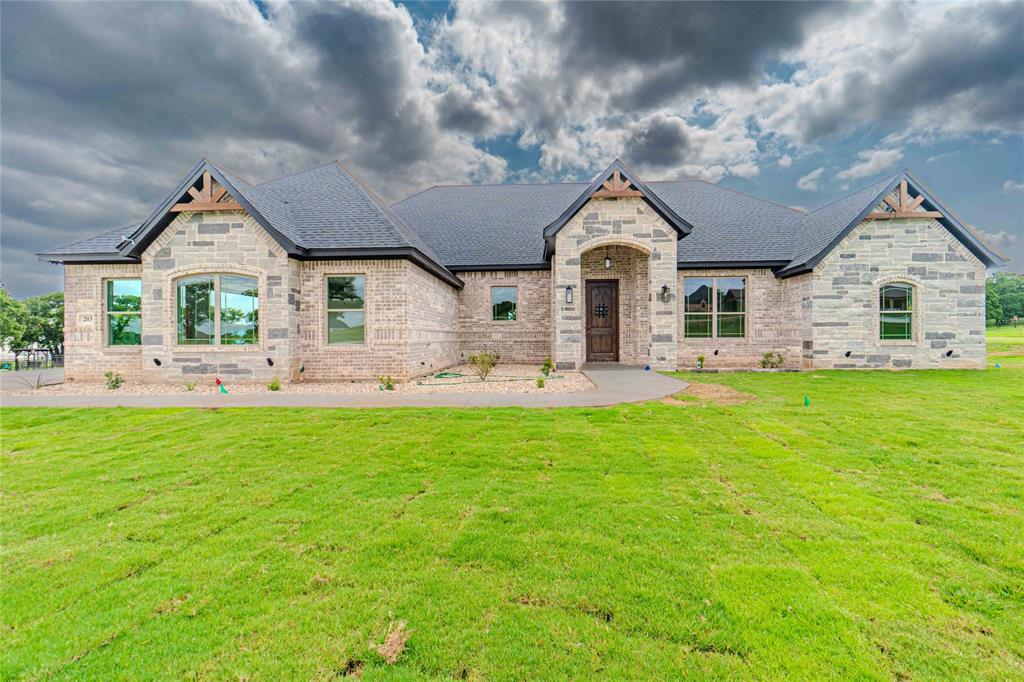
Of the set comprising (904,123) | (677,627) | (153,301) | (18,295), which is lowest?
(677,627)

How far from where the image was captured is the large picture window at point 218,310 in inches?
405

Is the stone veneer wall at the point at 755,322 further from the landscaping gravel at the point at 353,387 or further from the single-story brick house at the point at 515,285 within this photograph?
the landscaping gravel at the point at 353,387

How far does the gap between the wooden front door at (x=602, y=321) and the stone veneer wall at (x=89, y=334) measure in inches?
585

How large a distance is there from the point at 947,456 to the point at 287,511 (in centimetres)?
711

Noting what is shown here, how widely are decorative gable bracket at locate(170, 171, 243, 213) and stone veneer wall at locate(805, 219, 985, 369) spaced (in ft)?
58.3

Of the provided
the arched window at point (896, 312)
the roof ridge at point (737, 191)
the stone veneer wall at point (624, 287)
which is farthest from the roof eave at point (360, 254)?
the arched window at point (896, 312)

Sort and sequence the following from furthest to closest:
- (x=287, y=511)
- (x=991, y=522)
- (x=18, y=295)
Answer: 1. (x=18, y=295)
2. (x=287, y=511)
3. (x=991, y=522)

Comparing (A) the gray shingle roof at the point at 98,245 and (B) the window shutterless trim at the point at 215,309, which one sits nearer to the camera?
(B) the window shutterless trim at the point at 215,309

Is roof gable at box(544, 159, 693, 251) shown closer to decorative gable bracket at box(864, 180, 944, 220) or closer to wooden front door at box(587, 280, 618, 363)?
wooden front door at box(587, 280, 618, 363)

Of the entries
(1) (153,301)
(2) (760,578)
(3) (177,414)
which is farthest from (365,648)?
(1) (153,301)

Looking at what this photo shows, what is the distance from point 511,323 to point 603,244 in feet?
16.1

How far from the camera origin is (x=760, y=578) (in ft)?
7.76

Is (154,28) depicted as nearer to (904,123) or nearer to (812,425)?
(812,425)

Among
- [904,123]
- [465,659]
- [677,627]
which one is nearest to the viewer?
[465,659]
